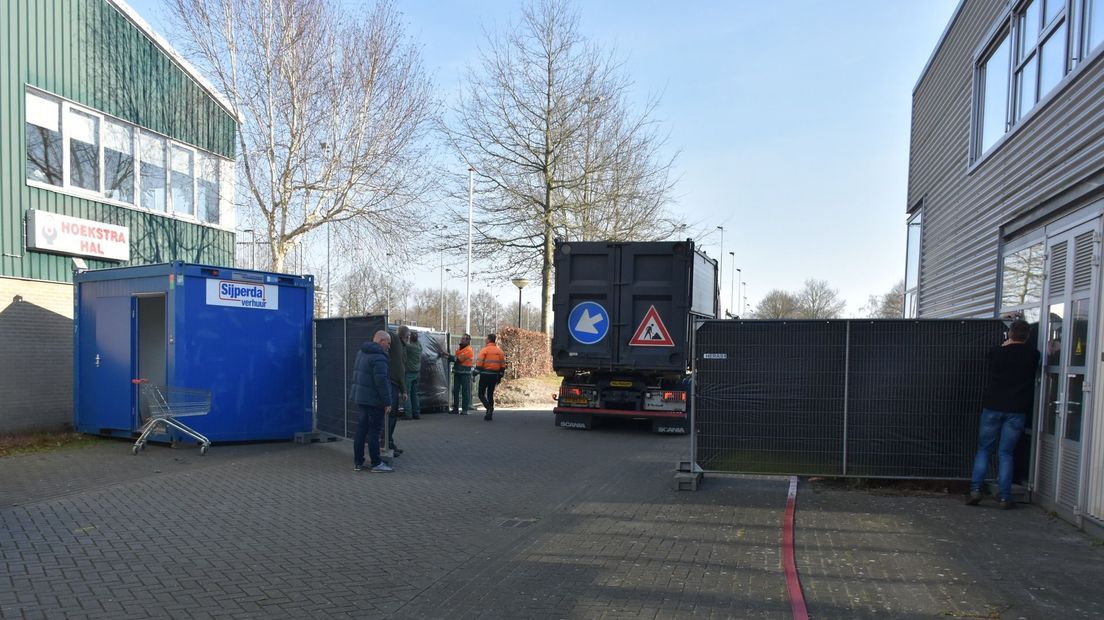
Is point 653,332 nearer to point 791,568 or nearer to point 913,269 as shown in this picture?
point 913,269

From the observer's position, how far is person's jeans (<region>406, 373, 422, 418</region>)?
15.7 metres

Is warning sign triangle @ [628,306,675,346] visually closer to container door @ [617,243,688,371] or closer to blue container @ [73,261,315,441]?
container door @ [617,243,688,371]

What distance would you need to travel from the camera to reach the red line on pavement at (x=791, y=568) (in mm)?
4672

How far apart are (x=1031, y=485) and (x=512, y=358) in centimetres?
1764

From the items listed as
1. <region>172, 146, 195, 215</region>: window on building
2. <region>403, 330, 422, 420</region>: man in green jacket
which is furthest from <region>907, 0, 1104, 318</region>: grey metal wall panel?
<region>172, 146, 195, 215</region>: window on building

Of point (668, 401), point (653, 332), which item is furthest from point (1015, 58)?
point (668, 401)

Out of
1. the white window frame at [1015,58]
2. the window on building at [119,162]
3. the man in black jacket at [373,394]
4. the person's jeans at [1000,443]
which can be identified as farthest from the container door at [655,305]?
the window on building at [119,162]

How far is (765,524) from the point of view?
22.9 ft

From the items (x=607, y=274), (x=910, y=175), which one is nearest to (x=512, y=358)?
(x=607, y=274)

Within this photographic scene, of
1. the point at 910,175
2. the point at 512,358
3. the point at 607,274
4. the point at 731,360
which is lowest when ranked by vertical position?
the point at 512,358

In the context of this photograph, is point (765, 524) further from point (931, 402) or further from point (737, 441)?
point (931, 402)

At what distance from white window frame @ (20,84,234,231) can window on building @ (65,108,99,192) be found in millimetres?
55

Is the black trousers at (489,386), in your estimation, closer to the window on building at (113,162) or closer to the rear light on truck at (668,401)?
the rear light on truck at (668,401)

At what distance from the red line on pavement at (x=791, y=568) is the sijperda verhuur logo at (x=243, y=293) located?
26.2ft
